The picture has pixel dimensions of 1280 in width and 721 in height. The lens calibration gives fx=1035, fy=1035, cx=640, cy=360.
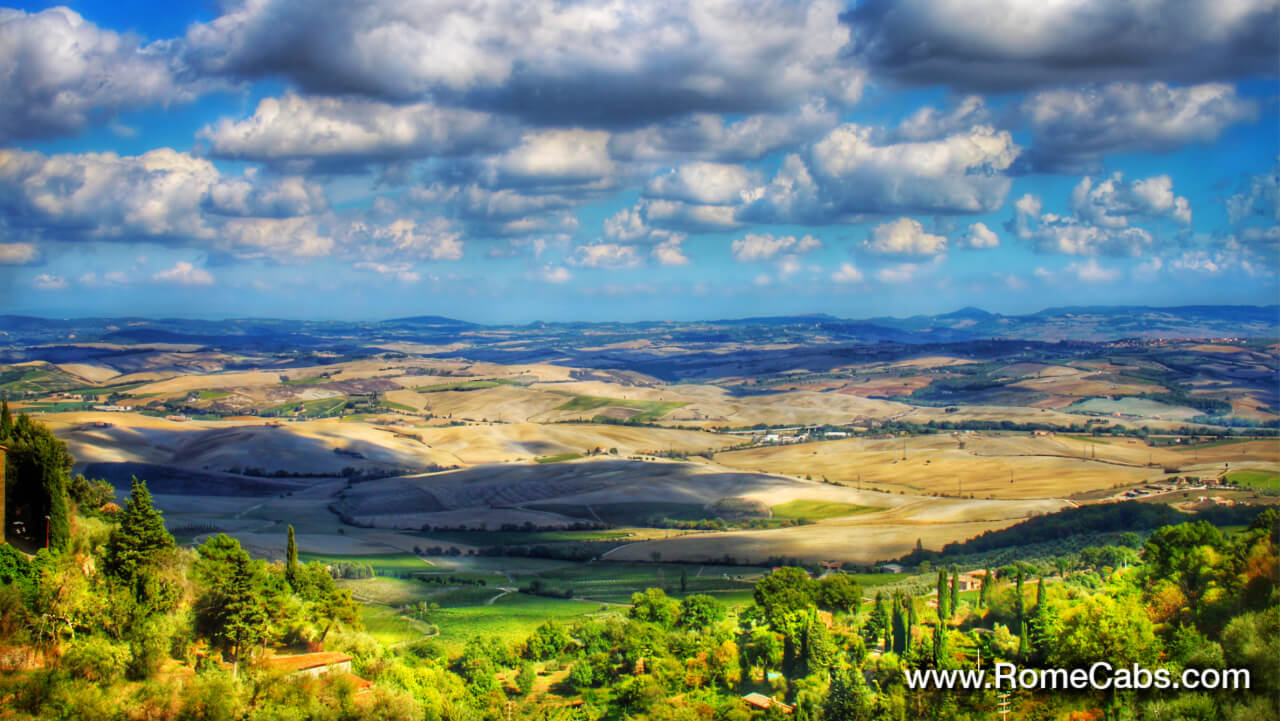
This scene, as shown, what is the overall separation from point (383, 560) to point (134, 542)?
154ft

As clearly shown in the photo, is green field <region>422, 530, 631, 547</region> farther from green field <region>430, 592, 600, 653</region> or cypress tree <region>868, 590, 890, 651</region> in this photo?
cypress tree <region>868, 590, 890, 651</region>

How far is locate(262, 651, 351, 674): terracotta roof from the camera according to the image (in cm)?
4584

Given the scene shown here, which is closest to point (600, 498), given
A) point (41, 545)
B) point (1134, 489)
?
point (1134, 489)

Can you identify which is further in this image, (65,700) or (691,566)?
(691,566)

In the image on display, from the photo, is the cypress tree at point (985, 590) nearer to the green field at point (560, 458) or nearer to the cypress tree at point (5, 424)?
the cypress tree at point (5, 424)

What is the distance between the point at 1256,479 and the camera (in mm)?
113312

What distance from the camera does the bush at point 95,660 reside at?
3938cm

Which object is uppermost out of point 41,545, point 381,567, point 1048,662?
point 41,545

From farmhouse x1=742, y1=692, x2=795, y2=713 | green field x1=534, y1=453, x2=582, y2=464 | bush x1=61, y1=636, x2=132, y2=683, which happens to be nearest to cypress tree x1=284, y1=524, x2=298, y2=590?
bush x1=61, y1=636, x2=132, y2=683

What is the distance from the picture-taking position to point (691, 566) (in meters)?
89.8

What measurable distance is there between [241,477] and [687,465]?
59325mm

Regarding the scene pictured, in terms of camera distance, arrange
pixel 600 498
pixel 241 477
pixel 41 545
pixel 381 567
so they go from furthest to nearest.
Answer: pixel 241 477 → pixel 600 498 → pixel 381 567 → pixel 41 545

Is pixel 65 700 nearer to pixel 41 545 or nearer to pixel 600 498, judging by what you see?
pixel 41 545

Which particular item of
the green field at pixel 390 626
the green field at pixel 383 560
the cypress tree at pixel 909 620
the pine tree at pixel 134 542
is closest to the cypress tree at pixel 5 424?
the pine tree at pixel 134 542
